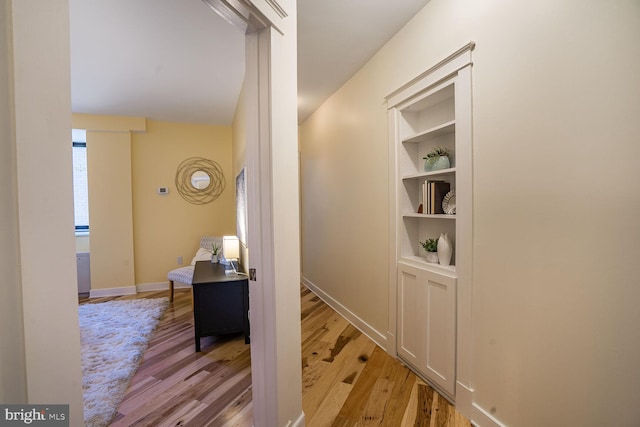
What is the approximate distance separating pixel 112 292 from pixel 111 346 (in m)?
2.13

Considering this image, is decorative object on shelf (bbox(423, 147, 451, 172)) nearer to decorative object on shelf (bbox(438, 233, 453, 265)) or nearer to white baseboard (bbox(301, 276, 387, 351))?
decorative object on shelf (bbox(438, 233, 453, 265))

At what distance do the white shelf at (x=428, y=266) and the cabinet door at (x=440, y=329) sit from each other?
32 millimetres

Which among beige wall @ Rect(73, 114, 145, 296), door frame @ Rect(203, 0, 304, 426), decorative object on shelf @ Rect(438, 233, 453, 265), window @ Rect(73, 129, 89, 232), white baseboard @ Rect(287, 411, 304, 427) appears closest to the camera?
door frame @ Rect(203, 0, 304, 426)

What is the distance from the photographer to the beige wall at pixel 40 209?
54 cm

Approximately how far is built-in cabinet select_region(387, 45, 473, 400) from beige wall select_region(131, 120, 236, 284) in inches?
137

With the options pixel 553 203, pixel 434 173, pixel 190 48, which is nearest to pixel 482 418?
pixel 553 203

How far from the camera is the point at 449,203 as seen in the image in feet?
6.39

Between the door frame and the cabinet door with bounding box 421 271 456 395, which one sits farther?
the cabinet door with bounding box 421 271 456 395

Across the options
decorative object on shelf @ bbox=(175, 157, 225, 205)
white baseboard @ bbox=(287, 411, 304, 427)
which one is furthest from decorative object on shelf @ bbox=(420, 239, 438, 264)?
decorative object on shelf @ bbox=(175, 157, 225, 205)

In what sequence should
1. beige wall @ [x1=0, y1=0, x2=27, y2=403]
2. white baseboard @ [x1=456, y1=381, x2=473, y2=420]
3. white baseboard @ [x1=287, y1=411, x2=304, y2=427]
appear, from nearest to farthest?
beige wall @ [x1=0, y1=0, x2=27, y2=403]
white baseboard @ [x1=287, y1=411, x2=304, y2=427]
white baseboard @ [x1=456, y1=381, x2=473, y2=420]

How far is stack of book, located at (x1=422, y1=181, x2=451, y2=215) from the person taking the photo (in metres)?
1.98

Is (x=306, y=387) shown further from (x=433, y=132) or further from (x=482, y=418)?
(x=433, y=132)

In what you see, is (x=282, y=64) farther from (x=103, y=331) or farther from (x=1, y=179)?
(x=103, y=331)

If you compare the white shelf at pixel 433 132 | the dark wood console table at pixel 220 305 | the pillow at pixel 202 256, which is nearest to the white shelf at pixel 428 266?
the white shelf at pixel 433 132
